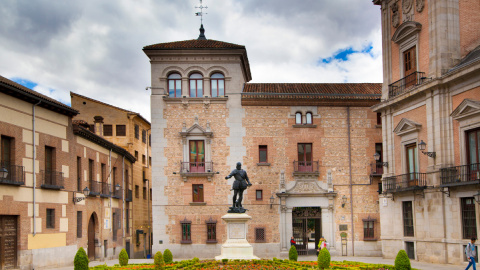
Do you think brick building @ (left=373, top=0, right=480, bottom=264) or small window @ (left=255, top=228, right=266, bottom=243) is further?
small window @ (left=255, top=228, right=266, bottom=243)

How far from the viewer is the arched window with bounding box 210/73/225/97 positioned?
39.3m

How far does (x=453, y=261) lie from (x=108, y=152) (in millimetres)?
23751

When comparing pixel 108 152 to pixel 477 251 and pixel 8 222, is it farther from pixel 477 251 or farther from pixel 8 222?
pixel 477 251

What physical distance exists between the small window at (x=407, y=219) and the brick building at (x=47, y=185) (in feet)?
56.0

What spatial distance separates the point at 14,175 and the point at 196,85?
1662cm

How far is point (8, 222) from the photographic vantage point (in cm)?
2497

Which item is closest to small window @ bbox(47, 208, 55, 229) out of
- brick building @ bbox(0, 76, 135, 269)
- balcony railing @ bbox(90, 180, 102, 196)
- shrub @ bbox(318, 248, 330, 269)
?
brick building @ bbox(0, 76, 135, 269)

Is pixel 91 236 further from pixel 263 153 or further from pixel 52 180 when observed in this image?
pixel 263 153

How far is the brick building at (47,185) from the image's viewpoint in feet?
81.9

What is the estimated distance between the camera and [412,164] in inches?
1130

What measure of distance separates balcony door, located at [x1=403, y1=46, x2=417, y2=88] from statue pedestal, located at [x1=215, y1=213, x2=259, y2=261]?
36.7 feet

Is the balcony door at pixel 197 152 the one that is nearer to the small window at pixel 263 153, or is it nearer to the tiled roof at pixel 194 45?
the small window at pixel 263 153

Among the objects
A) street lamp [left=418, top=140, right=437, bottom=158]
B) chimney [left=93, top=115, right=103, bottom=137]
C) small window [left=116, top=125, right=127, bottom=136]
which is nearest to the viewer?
street lamp [left=418, top=140, right=437, bottom=158]

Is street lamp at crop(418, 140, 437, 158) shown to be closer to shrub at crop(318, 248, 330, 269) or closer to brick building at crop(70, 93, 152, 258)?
shrub at crop(318, 248, 330, 269)
